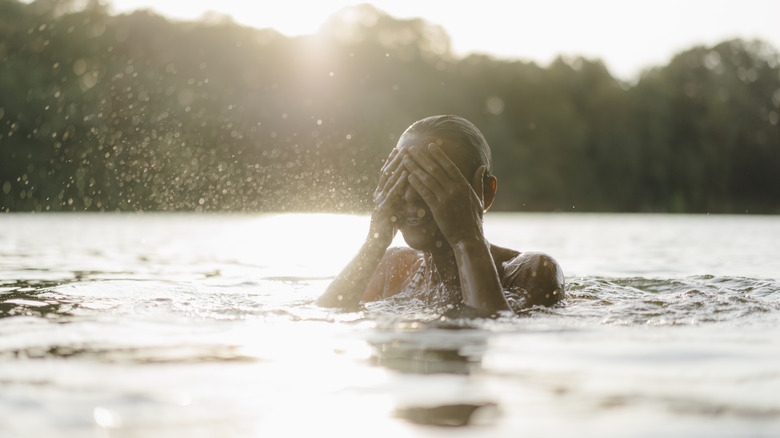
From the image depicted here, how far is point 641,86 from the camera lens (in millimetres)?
64562

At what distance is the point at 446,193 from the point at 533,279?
974 mm

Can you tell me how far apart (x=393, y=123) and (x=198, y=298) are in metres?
42.9

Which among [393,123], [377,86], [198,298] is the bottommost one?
[198,298]

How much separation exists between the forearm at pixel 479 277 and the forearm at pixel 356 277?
0.54 metres

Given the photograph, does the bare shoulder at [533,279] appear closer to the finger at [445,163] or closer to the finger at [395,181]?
the finger at [445,163]

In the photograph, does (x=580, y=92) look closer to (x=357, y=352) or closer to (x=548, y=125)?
(x=548, y=125)

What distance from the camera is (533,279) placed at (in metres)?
5.02

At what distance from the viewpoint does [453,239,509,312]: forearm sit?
14.8ft

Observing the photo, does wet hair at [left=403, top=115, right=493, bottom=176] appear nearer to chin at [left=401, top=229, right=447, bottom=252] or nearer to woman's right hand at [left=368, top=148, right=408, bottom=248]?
woman's right hand at [left=368, top=148, right=408, bottom=248]

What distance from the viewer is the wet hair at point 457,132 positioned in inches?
190

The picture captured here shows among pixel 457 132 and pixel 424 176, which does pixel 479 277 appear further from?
pixel 457 132

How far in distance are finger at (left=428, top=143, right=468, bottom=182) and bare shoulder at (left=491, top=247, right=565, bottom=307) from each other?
0.85 m

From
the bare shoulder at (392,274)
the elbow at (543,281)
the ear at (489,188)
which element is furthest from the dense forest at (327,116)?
the elbow at (543,281)

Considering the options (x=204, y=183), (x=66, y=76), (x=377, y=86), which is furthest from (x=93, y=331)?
(x=377, y=86)
